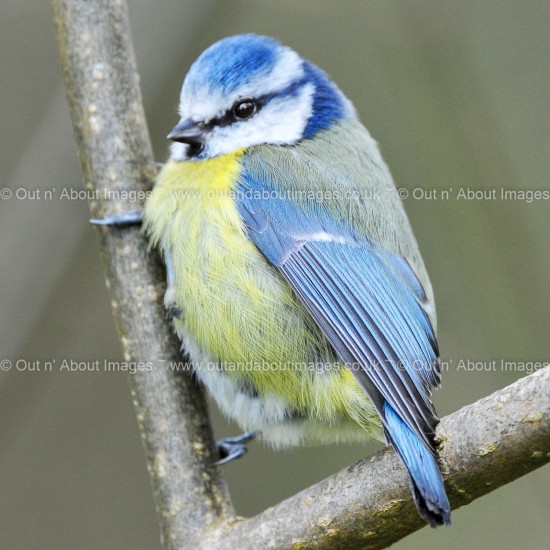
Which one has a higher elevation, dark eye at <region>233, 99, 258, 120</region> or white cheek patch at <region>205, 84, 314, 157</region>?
dark eye at <region>233, 99, 258, 120</region>

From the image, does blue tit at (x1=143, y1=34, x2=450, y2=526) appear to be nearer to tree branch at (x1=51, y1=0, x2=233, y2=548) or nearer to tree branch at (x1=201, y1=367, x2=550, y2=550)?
tree branch at (x1=51, y1=0, x2=233, y2=548)

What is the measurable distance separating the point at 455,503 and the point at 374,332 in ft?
1.63

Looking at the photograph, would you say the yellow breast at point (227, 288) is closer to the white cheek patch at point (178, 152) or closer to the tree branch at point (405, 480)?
the white cheek patch at point (178, 152)

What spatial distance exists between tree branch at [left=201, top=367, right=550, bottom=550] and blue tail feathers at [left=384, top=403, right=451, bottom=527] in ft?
0.15

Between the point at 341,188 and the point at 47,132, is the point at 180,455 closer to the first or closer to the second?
the point at 341,188

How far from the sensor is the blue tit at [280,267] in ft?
7.02

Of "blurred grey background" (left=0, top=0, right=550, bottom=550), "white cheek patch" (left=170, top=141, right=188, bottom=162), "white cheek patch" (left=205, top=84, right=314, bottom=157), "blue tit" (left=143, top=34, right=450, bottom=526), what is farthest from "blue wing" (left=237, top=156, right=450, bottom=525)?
"blurred grey background" (left=0, top=0, right=550, bottom=550)

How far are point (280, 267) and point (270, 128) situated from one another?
1.82ft

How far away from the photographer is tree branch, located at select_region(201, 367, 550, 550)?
157 cm

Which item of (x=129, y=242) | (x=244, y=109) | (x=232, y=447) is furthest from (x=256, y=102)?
(x=232, y=447)

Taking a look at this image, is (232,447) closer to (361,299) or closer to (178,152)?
(361,299)

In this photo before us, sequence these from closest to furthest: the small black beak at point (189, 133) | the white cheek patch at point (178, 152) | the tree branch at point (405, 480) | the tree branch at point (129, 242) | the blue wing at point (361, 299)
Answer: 1. the tree branch at point (405, 480)
2. the blue wing at point (361, 299)
3. the tree branch at point (129, 242)
4. the small black beak at point (189, 133)
5. the white cheek patch at point (178, 152)

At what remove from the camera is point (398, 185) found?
12.1ft

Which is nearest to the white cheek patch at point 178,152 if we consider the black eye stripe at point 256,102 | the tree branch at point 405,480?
the black eye stripe at point 256,102
